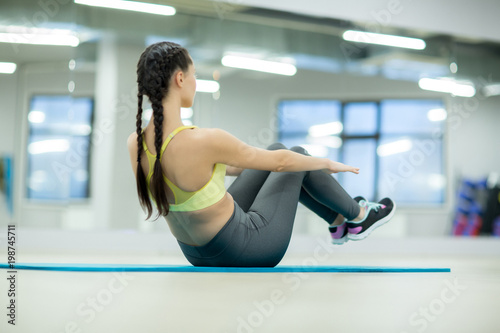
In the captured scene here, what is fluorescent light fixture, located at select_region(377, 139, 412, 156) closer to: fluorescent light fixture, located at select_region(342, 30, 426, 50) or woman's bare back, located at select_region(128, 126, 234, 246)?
fluorescent light fixture, located at select_region(342, 30, 426, 50)

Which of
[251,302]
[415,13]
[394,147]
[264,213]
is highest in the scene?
[415,13]

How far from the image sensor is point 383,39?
240 inches

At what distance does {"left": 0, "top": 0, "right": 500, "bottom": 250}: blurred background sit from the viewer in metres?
5.03

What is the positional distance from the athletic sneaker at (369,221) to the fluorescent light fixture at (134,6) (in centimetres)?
371

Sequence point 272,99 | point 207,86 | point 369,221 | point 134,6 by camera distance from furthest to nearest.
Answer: point 272,99 → point 207,86 → point 134,6 → point 369,221

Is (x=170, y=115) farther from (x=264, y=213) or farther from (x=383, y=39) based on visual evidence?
(x=383, y=39)

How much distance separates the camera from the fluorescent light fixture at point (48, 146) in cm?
499

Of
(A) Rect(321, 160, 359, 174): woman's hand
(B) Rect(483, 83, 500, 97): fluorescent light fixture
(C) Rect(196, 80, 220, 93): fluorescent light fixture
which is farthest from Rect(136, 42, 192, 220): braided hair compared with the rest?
(B) Rect(483, 83, 500, 97): fluorescent light fixture

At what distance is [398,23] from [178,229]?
4887mm

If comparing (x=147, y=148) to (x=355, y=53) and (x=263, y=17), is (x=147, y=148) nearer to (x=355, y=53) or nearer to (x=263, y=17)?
(x=263, y=17)

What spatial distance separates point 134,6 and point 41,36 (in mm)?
985

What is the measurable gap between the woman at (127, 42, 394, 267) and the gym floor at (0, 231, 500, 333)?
15cm

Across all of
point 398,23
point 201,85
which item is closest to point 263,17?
point 201,85

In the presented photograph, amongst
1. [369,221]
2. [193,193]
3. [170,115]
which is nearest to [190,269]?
[193,193]
